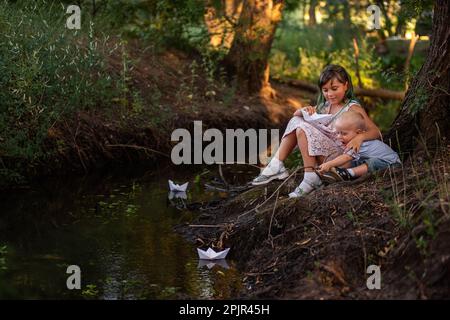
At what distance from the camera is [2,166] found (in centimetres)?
829

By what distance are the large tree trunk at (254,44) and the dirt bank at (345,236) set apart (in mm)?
5630

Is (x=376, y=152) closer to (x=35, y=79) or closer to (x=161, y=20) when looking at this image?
(x=35, y=79)

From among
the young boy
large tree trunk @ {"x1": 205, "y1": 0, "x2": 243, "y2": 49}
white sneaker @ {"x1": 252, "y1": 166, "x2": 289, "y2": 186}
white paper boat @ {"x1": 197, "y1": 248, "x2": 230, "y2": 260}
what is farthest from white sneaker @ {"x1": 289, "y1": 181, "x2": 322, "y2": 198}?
large tree trunk @ {"x1": 205, "y1": 0, "x2": 243, "y2": 49}

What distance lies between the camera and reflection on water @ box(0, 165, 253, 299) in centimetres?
548

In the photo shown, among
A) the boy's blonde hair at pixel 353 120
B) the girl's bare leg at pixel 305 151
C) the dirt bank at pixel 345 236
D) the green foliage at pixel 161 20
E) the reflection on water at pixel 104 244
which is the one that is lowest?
the reflection on water at pixel 104 244

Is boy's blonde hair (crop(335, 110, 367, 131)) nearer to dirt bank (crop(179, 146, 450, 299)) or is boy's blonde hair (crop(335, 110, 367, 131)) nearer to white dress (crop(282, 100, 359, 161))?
white dress (crop(282, 100, 359, 161))

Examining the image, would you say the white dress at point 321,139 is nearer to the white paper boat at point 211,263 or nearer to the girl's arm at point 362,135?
the girl's arm at point 362,135

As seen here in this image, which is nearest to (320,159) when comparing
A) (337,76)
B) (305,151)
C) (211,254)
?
(305,151)

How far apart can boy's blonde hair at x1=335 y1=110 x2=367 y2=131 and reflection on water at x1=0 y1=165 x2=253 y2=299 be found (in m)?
1.51

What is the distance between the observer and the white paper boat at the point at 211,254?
6.16 meters

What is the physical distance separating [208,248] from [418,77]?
2.26 meters

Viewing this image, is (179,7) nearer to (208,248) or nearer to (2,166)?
(2,166)

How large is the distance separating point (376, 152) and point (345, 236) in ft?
4.49

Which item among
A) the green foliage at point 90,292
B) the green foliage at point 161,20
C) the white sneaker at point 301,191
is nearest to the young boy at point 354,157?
the white sneaker at point 301,191
